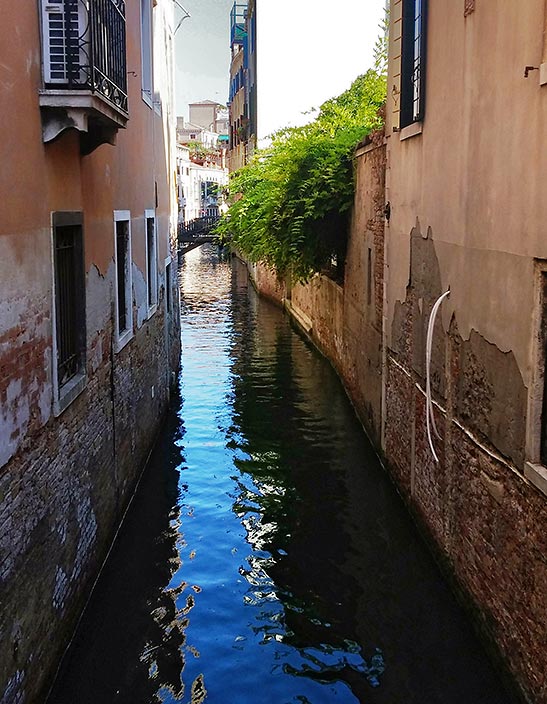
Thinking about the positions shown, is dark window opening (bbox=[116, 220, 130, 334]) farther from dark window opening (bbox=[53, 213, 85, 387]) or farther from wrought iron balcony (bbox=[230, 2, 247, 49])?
wrought iron balcony (bbox=[230, 2, 247, 49])

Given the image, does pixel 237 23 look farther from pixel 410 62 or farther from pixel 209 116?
pixel 209 116

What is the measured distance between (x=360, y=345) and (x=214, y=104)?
113540mm

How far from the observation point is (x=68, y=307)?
22.3ft

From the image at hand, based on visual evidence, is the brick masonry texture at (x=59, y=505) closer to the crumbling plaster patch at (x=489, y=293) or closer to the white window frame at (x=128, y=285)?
Answer: the white window frame at (x=128, y=285)

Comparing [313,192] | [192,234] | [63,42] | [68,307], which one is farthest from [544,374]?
[192,234]

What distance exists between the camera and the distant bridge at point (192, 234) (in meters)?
38.6

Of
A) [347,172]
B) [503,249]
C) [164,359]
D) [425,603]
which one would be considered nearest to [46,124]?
[503,249]

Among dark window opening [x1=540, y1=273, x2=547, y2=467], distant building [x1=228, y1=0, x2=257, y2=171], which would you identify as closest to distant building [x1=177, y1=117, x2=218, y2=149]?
distant building [x1=228, y1=0, x2=257, y2=171]

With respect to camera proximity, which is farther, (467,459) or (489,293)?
(467,459)

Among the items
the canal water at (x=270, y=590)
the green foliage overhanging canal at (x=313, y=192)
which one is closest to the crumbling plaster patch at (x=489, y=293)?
the canal water at (x=270, y=590)

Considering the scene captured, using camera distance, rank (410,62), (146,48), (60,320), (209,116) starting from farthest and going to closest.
A: (209,116)
(146,48)
(410,62)
(60,320)

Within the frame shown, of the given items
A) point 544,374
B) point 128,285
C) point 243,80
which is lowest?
point 544,374

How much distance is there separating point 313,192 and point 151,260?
4043 mm

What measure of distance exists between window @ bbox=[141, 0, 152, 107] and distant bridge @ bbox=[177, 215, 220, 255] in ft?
66.2
